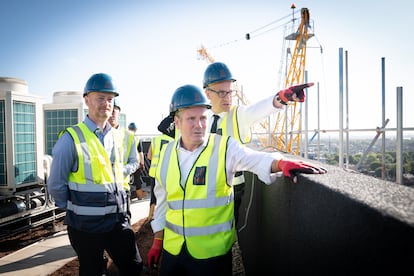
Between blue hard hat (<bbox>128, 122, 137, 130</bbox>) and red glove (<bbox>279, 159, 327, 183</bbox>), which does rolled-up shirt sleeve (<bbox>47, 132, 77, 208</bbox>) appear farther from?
blue hard hat (<bbox>128, 122, 137, 130</bbox>)

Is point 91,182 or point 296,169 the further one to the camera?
point 91,182

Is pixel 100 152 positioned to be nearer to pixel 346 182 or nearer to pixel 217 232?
pixel 217 232

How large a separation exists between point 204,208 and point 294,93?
1.24 m

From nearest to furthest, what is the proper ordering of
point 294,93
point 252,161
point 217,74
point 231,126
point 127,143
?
point 252,161, point 294,93, point 231,126, point 217,74, point 127,143

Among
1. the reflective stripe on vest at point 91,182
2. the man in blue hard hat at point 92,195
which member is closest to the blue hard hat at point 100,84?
the man in blue hard hat at point 92,195

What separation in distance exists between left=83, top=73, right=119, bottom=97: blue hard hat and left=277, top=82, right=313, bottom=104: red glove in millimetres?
1726

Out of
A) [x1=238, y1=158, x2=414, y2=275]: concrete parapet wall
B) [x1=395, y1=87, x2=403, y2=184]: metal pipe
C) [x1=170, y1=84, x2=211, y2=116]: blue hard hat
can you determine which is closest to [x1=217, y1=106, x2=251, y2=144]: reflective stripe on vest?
[x1=170, y1=84, x2=211, y2=116]: blue hard hat

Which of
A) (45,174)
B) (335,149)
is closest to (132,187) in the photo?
(45,174)

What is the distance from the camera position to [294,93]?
240 centimetres

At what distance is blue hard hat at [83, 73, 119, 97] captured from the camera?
295 centimetres

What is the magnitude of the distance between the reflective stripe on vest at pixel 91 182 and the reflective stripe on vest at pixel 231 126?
3.99 feet

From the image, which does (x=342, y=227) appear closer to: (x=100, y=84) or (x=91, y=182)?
(x=91, y=182)

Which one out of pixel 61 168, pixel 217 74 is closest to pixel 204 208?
pixel 61 168

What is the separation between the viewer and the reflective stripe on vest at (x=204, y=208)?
74.0 inches
